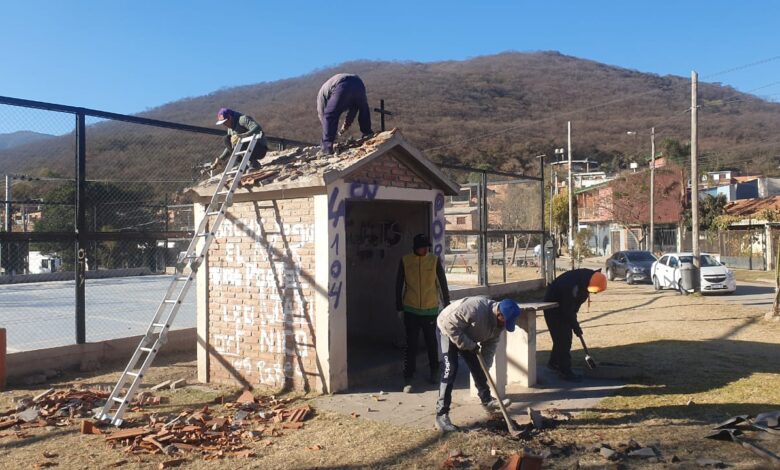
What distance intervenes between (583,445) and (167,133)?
771cm

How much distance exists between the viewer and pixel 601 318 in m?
14.4

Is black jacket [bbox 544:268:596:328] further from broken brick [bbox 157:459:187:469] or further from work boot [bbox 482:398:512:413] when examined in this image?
broken brick [bbox 157:459:187:469]

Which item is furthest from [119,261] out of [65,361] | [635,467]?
[635,467]

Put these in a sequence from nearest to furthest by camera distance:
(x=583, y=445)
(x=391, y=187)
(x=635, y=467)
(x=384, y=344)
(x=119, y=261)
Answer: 1. (x=635, y=467)
2. (x=583, y=445)
3. (x=391, y=187)
4. (x=384, y=344)
5. (x=119, y=261)

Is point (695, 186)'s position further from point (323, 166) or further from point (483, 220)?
point (323, 166)

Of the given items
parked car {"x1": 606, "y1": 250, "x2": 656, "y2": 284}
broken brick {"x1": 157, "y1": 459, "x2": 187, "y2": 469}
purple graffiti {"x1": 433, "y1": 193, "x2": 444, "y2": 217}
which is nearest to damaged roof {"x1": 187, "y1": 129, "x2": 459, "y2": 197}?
purple graffiti {"x1": 433, "y1": 193, "x2": 444, "y2": 217}

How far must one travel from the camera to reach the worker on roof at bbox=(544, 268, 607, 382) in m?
8.10

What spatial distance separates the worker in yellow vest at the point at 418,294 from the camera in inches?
307

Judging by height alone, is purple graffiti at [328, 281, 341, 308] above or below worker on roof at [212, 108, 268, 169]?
below

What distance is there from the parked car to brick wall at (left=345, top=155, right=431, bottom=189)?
57.4ft

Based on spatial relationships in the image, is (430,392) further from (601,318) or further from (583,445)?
(601,318)

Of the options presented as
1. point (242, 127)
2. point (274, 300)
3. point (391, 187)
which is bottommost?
point (274, 300)

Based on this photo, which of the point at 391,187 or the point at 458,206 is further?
the point at 458,206

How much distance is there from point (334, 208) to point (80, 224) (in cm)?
378
